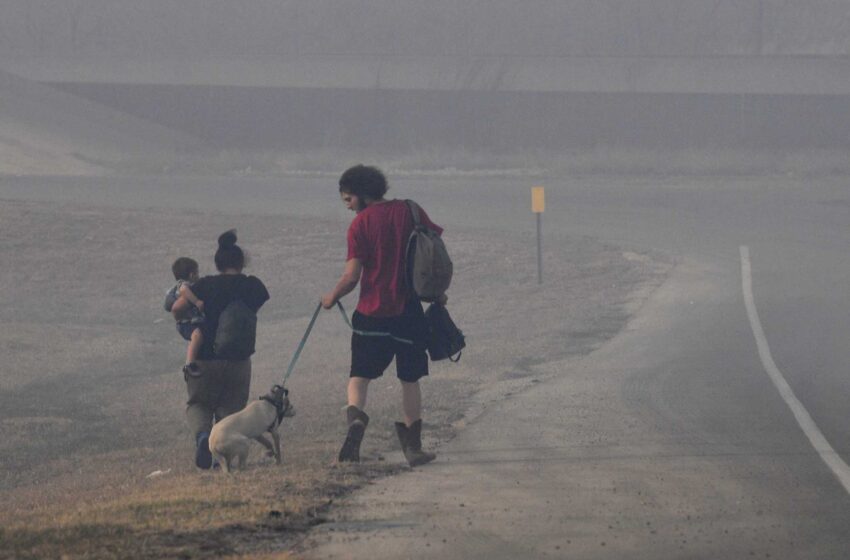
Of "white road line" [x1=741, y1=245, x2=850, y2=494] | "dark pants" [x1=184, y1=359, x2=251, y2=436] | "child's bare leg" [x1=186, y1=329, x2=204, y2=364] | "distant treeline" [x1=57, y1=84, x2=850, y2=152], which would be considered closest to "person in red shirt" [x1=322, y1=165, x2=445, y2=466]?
"dark pants" [x1=184, y1=359, x2=251, y2=436]

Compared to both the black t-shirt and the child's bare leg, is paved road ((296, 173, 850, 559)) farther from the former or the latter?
the child's bare leg

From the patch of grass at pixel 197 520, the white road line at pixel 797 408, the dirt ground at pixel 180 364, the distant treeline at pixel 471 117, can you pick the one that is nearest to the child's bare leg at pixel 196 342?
the dirt ground at pixel 180 364

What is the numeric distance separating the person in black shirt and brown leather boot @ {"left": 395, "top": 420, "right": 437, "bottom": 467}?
4.33 feet

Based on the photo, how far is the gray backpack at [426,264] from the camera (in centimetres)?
820

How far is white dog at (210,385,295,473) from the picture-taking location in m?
8.53

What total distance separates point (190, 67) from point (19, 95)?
21.8 ft

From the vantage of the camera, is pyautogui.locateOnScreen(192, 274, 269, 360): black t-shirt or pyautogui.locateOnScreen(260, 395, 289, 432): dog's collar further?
pyautogui.locateOnScreen(192, 274, 269, 360): black t-shirt

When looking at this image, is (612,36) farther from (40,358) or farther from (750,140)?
(40,358)

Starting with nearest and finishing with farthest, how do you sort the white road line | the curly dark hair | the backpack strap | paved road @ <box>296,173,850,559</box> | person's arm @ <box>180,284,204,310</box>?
paved road @ <box>296,173,850,559</box> < the backpack strap < the curly dark hair < the white road line < person's arm @ <box>180,284,204,310</box>

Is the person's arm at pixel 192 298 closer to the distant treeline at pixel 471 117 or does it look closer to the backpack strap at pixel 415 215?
the backpack strap at pixel 415 215

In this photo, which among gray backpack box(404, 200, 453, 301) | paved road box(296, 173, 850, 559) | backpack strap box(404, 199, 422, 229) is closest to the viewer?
paved road box(296, 173, 850, 559)

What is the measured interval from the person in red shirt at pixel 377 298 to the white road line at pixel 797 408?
2.64 m

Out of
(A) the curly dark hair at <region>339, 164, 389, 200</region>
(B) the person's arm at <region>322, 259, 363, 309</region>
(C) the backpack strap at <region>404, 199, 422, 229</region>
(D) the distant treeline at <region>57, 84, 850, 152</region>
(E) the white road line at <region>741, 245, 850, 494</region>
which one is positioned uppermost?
(D) the distant treeline at <region>57, 84, 850, 152</region>

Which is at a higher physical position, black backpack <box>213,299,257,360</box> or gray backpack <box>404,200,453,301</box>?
Result: gray backpack <box>404,200,453,301</box>
